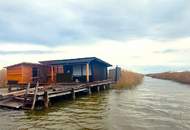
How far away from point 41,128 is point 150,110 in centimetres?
774

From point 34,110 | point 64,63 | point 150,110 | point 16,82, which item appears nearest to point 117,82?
point 64,63

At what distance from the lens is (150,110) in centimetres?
1470

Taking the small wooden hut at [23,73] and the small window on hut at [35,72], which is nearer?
the small wooden hut at [23,73]

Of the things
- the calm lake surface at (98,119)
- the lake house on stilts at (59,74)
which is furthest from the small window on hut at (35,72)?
the calm lake surface at (98,119)

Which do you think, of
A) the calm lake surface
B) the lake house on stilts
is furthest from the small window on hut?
the calm lake surface

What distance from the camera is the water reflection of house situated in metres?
24.8

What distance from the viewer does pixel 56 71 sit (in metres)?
27.3

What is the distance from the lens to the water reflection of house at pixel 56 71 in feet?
81.4

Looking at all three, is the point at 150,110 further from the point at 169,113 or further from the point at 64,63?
the point at 64,63

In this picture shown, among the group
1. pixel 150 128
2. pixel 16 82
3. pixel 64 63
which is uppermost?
pixel 64 63

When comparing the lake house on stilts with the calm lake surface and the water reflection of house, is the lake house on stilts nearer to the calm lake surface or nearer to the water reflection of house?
the water reflection of house

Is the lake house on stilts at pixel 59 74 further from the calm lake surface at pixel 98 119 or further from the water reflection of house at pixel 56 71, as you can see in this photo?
the calm lake surface at pixel 98 119

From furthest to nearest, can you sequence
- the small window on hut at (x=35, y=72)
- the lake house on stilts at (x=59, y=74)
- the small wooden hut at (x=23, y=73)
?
the small window on hut at (x=35, y=72) → the small wooden hut at (x=23, y=73) → the lake house on stilts at (x=59, y=74)

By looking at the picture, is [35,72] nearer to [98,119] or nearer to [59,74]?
[59,74]
